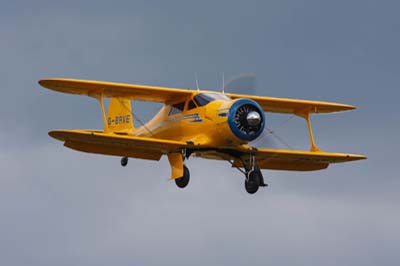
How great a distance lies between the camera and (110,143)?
41875 mm

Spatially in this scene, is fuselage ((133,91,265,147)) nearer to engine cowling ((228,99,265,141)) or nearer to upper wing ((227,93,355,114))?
engine cowling ((228,99,265,141))

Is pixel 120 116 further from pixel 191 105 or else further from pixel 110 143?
pixel 110 143

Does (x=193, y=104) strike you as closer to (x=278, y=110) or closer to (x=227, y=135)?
(x=227, y=135)

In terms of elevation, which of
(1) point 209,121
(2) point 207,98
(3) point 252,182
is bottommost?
(3) point 252,182

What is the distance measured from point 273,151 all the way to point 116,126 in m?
7.53

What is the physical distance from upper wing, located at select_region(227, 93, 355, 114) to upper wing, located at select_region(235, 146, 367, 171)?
6.82 ft

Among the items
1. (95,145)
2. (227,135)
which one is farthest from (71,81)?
(227,135)

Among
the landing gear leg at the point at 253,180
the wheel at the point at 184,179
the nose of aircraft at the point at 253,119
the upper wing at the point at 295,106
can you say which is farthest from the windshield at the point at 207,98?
the upper wing at the point at 295,106

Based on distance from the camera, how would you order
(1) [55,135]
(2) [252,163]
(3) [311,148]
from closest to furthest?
(1) [55,135] → (2) [252,163] → (3) [311,148]

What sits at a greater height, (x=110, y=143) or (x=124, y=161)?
(x=110, y=143)

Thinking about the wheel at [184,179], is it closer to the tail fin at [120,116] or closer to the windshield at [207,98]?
the windshield at [207,98]

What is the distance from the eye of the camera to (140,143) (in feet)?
137

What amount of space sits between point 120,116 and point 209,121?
7616 millimetres

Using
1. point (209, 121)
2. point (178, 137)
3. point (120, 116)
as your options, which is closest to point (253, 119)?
point (209, 121)
